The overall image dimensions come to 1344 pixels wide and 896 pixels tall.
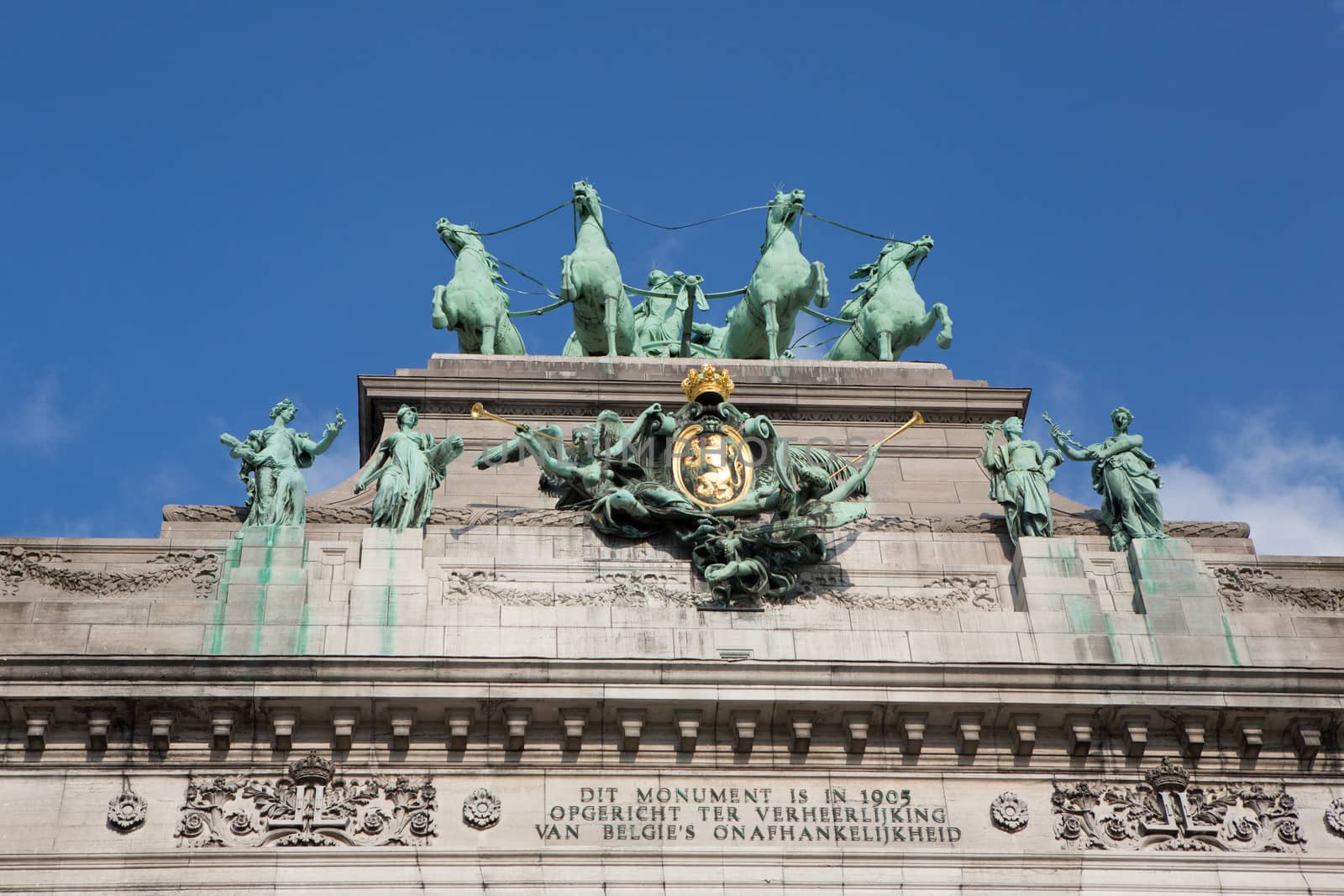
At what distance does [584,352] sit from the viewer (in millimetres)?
31297

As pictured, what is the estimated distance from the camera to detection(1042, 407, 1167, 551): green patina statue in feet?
83.3

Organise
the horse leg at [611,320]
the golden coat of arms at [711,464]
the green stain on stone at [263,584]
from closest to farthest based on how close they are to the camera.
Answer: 1. the green stain on stone at [263,584]
2. the golden coat of arms at [711,464]
3. the horse leg at [611,320]

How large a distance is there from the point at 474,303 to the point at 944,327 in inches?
260

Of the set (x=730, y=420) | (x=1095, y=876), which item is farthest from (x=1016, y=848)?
(x=730, y=420)

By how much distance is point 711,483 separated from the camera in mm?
25281

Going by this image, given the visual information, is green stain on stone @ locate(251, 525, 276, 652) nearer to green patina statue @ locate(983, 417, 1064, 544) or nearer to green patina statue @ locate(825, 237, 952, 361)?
green patina statue @ locate(983, 417, 1064, 544)

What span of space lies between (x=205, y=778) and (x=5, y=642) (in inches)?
115

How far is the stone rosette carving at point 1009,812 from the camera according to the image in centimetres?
2227

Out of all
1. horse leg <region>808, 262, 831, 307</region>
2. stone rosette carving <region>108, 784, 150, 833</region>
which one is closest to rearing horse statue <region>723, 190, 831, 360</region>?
horse leg <region>808, 262, 831, 307</region>

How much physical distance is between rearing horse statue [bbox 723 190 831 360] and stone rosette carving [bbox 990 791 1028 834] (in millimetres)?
9179

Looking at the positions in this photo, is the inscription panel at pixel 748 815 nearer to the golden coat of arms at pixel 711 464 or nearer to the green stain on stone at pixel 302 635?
the green stain on stone at pixel 302 635

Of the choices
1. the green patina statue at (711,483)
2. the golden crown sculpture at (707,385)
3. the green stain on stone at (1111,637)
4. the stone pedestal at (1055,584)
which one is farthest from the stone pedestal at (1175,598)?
the golden crown sculpture at (707,385)

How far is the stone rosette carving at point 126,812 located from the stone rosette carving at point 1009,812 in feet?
27.9

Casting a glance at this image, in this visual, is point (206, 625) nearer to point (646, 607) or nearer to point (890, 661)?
point (646, 607)
